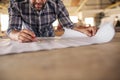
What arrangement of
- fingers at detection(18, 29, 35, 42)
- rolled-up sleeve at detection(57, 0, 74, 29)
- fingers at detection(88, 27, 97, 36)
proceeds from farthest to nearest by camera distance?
1. rolled-up sleeve at detection(57, 0, 74, 29)
2. fingers at detection(88, 27, 97, 36)
3. fingers at detection(18, 29, 35, 42)

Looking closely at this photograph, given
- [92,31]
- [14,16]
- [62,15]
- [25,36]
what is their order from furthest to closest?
1. [62,15]
2. [14,16]
3. [92,31]
4. [25,36]

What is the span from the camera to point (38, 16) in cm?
127

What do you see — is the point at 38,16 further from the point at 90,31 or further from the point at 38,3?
the point at 90,31

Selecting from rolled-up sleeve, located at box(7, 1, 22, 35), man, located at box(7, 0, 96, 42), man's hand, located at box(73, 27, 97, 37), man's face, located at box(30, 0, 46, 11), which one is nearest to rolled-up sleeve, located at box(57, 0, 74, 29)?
man, located at box(7, 0, 96, 42)

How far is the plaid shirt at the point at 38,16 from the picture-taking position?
1.18 meters

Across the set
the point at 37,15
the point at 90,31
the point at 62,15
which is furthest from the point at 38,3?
the point at 90,31

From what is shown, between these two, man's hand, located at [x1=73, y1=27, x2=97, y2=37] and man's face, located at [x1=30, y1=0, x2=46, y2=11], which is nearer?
man's hand, located at [x1=73, y1=27, x2=97, y2=37]

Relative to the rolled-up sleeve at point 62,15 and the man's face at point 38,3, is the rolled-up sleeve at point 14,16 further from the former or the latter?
the rolled-up sleeve at point 62,15

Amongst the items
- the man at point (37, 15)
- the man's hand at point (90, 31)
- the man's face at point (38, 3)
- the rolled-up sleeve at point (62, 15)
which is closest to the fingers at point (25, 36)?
the man's hand at point (90, 31)


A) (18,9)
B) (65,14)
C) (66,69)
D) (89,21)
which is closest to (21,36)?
(66,69)

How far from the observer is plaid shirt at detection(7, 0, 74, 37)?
1184 mm

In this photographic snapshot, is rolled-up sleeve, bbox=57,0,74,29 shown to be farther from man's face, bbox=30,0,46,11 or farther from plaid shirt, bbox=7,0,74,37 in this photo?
man's face, bbox=30,0,46,11

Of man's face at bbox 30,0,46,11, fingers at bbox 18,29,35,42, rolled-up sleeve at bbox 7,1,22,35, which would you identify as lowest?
fingers at bbox 18,29,35,42

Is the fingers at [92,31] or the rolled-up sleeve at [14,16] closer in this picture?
the fingers at [92,31]
